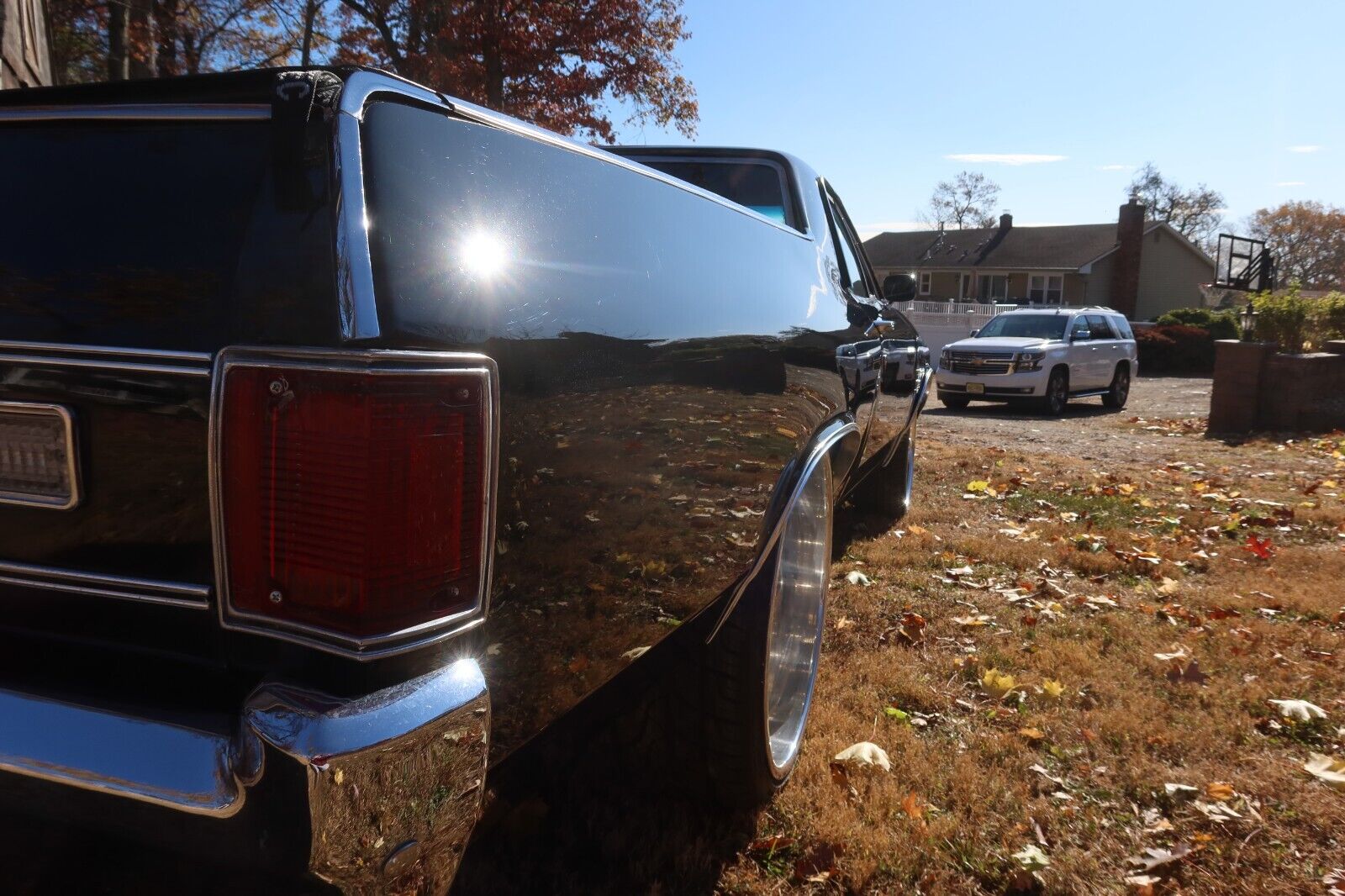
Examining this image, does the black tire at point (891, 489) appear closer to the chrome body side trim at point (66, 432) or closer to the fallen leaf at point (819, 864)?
the fallen leaf at point (819, 864)

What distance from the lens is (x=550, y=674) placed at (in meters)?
1.61

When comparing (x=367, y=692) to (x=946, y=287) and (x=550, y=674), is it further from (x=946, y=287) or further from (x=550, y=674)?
(x=946, y=287)

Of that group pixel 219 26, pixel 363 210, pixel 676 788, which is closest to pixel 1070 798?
pixel 676 788

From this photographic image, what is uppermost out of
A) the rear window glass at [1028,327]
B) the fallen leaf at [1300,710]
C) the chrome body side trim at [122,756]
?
the rear window glass at [1028,327]

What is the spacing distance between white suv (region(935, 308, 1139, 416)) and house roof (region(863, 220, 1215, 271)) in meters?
27.9

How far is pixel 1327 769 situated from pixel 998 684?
3.32 ft

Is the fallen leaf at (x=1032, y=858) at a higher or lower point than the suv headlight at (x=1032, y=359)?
lower

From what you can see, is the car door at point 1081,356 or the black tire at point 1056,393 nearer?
the black tire at point 1056,393

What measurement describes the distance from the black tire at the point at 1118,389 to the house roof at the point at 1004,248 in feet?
91.6

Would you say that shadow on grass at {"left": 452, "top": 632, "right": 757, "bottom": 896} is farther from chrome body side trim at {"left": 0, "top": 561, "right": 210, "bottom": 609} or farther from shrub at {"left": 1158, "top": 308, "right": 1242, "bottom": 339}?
shrub at {"left": 1158, "top": 308, "right": 1242, "bottom": 339}

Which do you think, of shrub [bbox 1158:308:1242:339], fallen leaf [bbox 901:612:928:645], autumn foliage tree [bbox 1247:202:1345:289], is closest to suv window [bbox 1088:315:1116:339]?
shrub [bbox 1158:308:1242:339]

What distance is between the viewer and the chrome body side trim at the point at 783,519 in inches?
92.4

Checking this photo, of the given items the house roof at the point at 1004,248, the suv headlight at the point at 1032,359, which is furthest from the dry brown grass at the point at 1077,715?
the house roof at the point at 1004,248

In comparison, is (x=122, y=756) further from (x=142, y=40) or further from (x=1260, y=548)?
(x=142, y=40)
